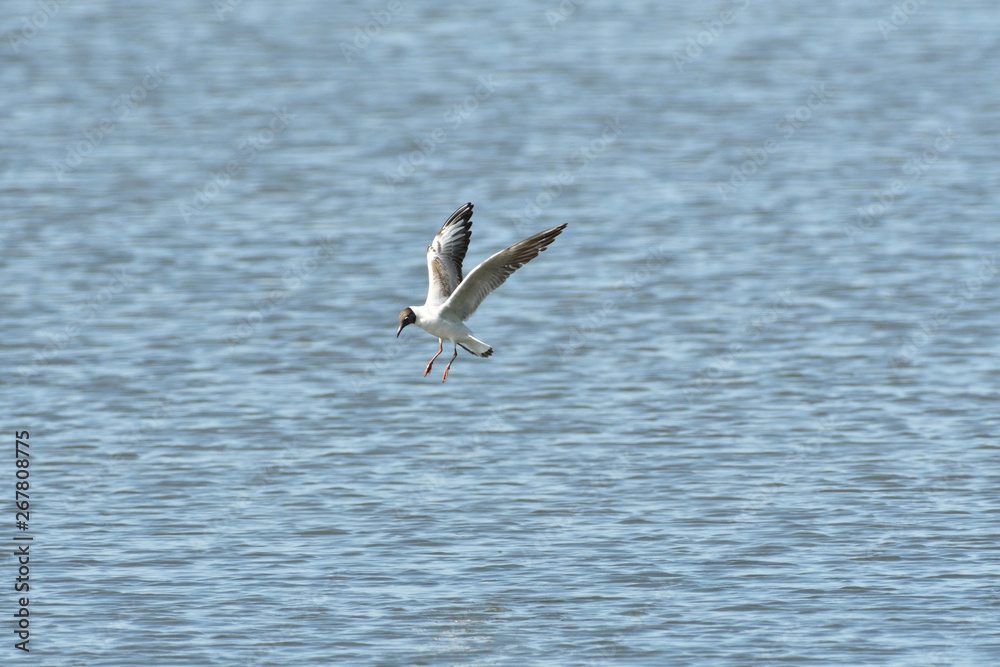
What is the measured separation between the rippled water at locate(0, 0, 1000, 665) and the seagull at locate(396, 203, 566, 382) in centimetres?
263

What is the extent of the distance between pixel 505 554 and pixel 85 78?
32.1m

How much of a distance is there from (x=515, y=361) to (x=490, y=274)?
970 centimetres

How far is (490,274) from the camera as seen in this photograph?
537 inches

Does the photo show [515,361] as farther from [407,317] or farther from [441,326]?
[407,317]

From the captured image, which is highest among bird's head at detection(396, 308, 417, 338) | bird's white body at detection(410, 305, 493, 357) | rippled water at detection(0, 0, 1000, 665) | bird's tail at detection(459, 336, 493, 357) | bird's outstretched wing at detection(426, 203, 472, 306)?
bird's outstretched wing at detection(426, 203, 472, 306)

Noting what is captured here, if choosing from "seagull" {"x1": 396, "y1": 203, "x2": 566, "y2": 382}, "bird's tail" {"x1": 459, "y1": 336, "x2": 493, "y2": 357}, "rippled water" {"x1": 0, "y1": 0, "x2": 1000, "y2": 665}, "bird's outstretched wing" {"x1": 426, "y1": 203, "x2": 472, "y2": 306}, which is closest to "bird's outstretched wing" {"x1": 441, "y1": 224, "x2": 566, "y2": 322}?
"seagull" {"x1": 396, "y1": 203, "x2": 566, "y2": 382}

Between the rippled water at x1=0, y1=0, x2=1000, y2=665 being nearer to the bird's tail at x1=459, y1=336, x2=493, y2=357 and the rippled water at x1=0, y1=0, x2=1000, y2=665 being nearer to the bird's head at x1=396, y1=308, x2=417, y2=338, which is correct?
the bird's tail at x1=459, y1=336, x2=493, y2=357

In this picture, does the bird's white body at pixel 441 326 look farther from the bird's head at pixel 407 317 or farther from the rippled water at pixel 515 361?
the rippled water at pixel 515 361

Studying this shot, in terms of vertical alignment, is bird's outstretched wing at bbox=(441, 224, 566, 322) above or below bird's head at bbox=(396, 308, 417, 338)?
above

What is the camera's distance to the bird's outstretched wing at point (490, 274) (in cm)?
1327

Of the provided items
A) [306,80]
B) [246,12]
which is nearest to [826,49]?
[306,80]

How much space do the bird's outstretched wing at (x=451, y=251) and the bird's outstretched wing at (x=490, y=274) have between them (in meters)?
0.93

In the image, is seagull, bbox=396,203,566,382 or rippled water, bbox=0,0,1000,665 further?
rippled water, bbox=0,0,1000,665

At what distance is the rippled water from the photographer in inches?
592
